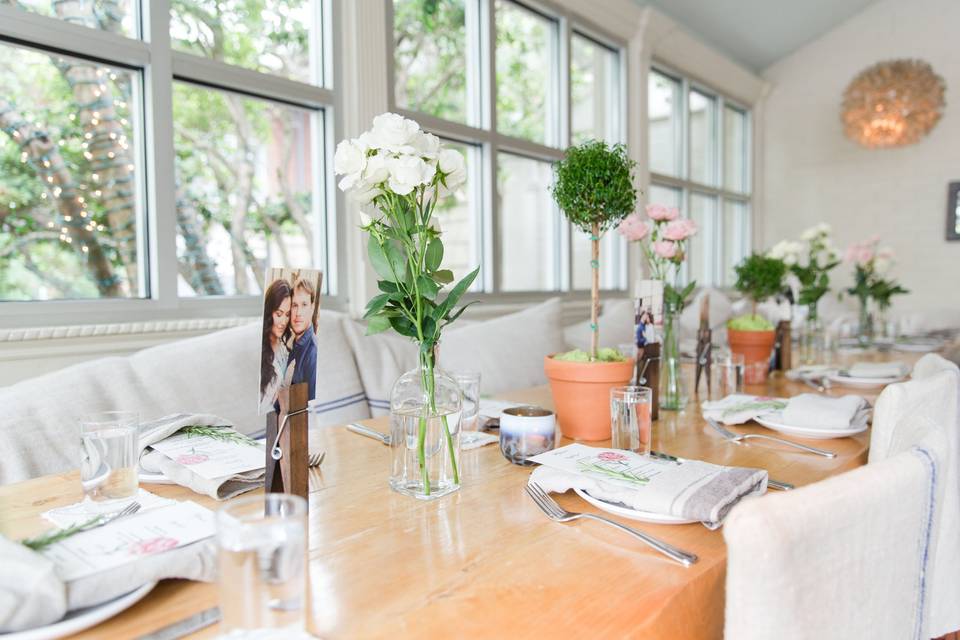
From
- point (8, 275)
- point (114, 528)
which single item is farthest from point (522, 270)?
point (114, 528)

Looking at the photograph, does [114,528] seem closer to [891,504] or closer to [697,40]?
[891,504]

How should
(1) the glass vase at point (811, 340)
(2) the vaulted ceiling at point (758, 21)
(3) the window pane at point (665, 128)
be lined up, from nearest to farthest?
(1) the glass vase at point (811, 340), (2) the vaulted ceiling at point (758, 21), (3) the window pane at point (665, 128)

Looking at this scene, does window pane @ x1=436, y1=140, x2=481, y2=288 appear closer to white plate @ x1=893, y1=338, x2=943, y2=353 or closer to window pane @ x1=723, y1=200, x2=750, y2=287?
Result: white plate @ x1=893, y1=338, x2=943, y2=353

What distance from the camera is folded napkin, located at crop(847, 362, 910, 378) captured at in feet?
6.54

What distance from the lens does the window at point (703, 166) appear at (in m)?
5.14

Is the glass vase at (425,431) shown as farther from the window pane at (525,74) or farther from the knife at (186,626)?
the window pane at (525,74)

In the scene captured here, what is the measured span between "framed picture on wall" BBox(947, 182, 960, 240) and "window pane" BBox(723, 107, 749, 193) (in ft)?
5.15

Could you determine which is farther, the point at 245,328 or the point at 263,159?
the point at 263,159

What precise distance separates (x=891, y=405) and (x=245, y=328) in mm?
1612

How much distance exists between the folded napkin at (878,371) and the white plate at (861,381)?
0.02 metres

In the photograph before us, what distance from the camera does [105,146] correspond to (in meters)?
2.07

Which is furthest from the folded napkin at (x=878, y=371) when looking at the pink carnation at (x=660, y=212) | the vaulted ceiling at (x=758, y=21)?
the vaulted ceiling at (x=758, y=21)

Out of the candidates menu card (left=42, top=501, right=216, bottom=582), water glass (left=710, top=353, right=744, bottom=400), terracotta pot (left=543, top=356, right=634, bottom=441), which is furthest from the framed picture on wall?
menu card (left=42, top=501, right=216, bottom=582)

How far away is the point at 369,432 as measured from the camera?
1.34 meters
